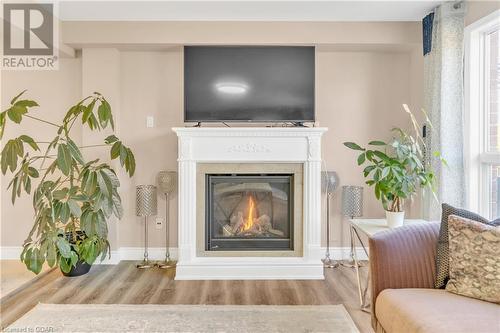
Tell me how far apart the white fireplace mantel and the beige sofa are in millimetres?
1282

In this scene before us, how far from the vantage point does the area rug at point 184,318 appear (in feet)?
7.22

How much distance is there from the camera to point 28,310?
245 centimetres

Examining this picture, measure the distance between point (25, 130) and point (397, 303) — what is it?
389 cm

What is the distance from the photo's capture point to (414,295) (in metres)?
1.68

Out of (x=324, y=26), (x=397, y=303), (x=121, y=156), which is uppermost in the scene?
(x=324, y=26)

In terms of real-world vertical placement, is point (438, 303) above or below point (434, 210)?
below

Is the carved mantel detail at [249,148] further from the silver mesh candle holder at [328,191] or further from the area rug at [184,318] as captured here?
the area rug at [184,318]

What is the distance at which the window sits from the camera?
2.52 meters

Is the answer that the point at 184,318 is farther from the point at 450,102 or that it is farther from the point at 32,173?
the point at 450,102

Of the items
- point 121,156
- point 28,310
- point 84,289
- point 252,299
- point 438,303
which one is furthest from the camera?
point 121,156

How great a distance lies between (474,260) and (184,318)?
1.79 m

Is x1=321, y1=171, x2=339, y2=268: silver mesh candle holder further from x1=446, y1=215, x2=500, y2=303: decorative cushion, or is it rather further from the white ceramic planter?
x1=446, y1=215, x2=500, y2=303: decorative cushion

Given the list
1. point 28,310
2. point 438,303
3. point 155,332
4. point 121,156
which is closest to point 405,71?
point 438,303

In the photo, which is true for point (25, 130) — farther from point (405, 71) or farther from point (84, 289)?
point (405, 71)
